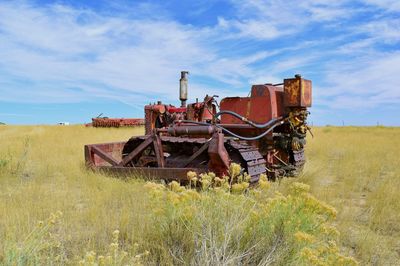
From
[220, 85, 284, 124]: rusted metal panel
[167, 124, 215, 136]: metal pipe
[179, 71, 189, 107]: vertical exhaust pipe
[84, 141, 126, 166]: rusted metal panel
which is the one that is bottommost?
[84, 141, 126, 166]: rusted metal panel

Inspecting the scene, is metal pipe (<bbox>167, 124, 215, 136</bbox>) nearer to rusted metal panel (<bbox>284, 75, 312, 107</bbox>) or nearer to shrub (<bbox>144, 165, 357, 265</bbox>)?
rusted metal panel (<bbox>284, 75, 312, 107</bbox>)

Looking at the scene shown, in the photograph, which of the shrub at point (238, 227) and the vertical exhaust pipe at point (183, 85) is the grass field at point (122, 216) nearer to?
the shrub at point (238, 227)

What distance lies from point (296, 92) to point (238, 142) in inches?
55.8

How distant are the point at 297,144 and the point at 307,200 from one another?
13.4 ft

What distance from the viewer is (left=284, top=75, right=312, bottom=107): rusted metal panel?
265 inches

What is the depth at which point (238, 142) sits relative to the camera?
6520mm

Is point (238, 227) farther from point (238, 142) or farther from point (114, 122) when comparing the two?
point (114, 122)

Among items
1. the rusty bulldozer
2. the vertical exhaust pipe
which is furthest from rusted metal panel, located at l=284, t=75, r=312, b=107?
the vertical exhaust pipe

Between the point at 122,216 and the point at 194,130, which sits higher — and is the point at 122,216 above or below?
below

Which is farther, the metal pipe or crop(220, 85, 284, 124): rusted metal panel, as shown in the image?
crop(220, 85, 284, 124): rusted metal panel

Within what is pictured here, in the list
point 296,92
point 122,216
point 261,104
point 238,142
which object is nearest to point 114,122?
point 261,104

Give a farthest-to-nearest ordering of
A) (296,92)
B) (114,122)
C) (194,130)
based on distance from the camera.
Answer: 1. (114,122)
2. (296,92)
3. (194,130)

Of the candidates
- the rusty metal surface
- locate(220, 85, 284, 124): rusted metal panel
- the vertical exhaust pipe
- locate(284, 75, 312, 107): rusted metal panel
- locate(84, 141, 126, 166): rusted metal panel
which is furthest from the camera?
the rusty metal surface

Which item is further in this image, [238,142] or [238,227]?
[238,142]
